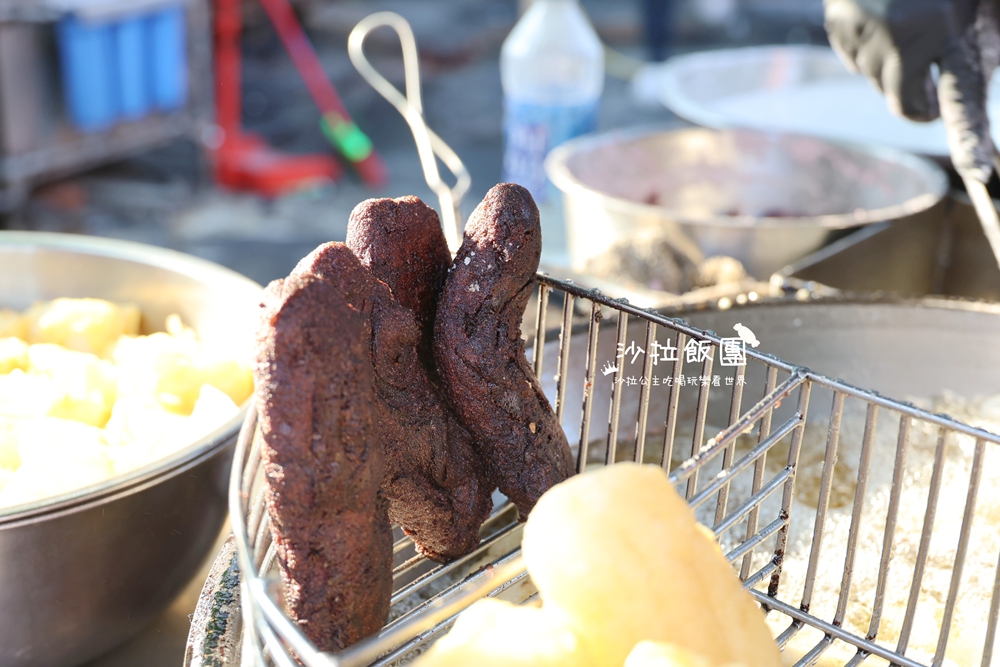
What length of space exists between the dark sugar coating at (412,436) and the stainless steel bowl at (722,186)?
2.78 ft

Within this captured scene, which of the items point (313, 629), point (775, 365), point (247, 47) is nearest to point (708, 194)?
point (775, 365)

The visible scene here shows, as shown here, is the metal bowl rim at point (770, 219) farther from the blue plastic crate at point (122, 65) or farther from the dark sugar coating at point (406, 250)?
the blue plastic crate at point (122, 65)

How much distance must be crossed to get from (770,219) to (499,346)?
1.16 metres

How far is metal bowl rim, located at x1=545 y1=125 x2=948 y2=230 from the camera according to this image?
138 cm

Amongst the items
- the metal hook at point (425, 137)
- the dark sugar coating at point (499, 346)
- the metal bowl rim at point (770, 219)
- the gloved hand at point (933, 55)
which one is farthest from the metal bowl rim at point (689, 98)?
the dark sugar coating at point (499, 346)

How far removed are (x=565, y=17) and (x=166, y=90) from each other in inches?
95.5

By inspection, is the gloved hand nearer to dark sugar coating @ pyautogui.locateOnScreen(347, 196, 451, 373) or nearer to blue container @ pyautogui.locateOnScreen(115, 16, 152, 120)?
dark sugar coating @ pyautogui.locateOnScreen(347, 196, 451, 373)

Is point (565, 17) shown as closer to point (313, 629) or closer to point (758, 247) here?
point (758, 247)

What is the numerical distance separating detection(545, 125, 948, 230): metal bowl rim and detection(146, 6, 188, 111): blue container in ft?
8.49

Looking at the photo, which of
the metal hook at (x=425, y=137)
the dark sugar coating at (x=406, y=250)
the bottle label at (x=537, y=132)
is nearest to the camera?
the dark sugar coating at (x=406, y=250)

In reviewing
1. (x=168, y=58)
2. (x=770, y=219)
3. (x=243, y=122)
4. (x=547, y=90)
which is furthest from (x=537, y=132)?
(x=243, y=122)

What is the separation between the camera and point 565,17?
2.09m

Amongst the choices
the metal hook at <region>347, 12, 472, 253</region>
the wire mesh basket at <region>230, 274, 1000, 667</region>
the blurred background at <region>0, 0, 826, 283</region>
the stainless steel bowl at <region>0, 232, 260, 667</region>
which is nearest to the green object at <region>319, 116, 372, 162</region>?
the blurred background at <region>0, 0, 826, 283</region>

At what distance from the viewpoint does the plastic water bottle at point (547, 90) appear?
1995mm
